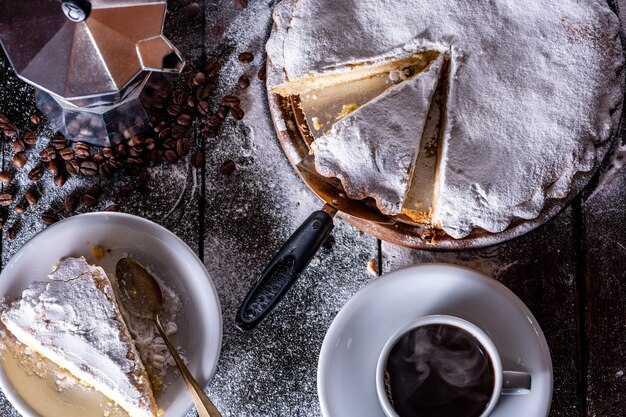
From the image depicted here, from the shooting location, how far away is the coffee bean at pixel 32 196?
1751mm

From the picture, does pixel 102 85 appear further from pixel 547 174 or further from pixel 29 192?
pixel 547 174

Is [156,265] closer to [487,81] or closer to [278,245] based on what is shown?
[278,245]

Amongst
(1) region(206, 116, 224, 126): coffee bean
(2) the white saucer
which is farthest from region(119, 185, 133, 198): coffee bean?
(2) the white saucer

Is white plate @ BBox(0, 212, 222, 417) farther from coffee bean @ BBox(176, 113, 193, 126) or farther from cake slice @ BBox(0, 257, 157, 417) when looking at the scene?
coffee bean @ BBox(176, 113, 193, 126)

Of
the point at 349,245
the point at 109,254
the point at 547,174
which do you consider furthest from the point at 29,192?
the point at 547,174

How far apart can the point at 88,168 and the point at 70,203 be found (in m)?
0.09

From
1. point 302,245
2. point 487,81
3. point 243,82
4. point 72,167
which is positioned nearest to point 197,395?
point 302,245

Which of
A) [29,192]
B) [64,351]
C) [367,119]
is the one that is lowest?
[64,351]

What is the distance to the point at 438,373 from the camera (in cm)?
150

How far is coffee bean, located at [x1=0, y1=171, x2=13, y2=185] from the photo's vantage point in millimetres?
1756

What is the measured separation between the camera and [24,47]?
1493 millimetres

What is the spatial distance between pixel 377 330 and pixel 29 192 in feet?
2.71

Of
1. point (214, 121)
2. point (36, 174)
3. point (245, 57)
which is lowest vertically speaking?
point (36, 174)

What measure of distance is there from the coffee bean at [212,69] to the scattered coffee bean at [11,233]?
55cm
